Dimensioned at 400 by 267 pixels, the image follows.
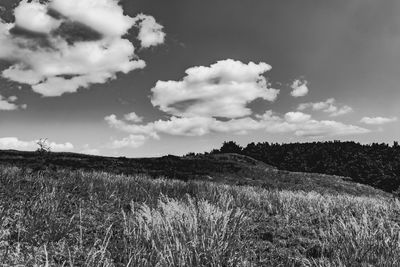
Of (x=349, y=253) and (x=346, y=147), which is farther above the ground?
(x=346, y=147)

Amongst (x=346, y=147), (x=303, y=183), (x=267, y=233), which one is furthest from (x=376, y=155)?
(x=267, y=233)

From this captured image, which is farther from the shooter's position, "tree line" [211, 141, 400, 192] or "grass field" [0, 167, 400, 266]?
"tree line" [211, 141, 400, 192]

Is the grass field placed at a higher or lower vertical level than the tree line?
lower

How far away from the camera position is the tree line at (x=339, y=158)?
1625 inches

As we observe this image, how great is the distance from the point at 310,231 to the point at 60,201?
454 centimetres

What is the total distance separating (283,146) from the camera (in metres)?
52.4

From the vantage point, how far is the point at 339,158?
154 ft

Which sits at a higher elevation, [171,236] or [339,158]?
[339,158]

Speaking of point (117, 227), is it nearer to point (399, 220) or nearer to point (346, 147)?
point (399, 220)

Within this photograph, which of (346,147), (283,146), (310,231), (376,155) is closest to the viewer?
(310,231)

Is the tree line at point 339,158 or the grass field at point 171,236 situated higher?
the tree line at point 339,158

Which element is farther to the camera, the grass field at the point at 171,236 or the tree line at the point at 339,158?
the tree line at the point at 339,158

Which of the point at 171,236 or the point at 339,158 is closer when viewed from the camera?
the point at 171,236

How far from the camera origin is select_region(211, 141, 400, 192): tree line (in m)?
41.3
